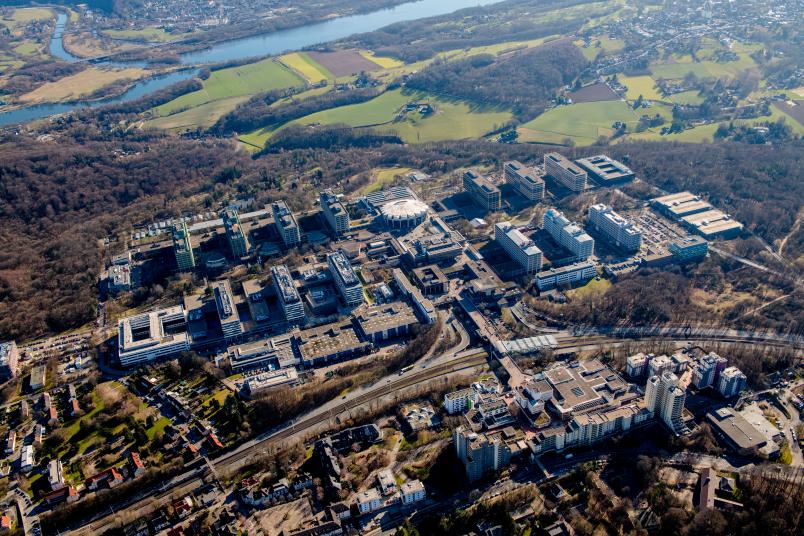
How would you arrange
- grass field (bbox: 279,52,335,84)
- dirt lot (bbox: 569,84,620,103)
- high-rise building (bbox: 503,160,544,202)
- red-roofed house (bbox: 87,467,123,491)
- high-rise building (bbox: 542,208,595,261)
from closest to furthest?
red-roofed house (bbox: 87,467,123,491) < high-rise building (bbox: 542,208,595,261) < high-rise building (bbox: 503,160,544,202) < dirt lot (bbox: 569,84,620,103) < grass field (bbox: 279,52,335,84)

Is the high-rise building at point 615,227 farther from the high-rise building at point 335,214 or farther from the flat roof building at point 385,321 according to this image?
the high-rise building at point 335,214

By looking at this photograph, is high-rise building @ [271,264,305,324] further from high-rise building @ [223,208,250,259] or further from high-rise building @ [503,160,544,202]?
high-rise building @ [503,160,544,202]

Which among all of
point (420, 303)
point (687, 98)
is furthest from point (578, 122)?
point (420, 303)

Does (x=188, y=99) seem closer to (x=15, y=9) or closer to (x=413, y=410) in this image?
(x=413, y=410)

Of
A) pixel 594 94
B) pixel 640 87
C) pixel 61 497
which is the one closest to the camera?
pixel 61 497

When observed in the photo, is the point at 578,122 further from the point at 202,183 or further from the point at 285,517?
the point at 285,517

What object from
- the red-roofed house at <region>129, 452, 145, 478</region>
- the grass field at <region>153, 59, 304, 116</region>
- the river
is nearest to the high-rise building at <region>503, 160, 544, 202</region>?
the red-roofed house at <region>129, 452, 145, 478</region>
